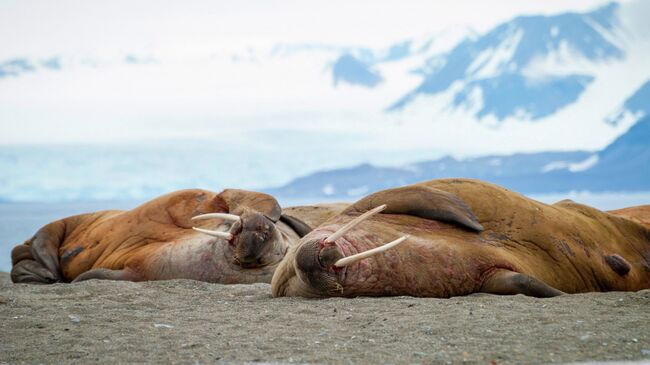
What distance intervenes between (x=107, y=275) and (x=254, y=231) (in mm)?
2049

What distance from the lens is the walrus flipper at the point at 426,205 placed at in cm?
762

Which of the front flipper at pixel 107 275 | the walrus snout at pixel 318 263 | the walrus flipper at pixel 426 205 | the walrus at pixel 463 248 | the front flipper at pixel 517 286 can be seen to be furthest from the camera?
the front flipper at pixel 107 275

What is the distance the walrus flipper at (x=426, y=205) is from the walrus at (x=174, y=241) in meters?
1.49

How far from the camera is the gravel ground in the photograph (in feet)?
16.1

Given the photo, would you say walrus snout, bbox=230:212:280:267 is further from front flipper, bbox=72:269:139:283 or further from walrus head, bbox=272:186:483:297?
front flipper, bbox=72:269:139:283

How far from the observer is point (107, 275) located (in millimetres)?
10125

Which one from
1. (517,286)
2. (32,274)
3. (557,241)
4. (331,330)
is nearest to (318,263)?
(331,330)

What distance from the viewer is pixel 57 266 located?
11562 mm

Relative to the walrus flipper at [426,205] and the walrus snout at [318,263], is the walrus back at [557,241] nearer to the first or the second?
the walrus flipper at [426,205]

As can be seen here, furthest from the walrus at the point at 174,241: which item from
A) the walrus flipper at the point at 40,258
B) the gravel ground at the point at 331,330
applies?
the gravel ground at the point at 331,330

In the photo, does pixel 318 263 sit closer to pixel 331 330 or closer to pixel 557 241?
pixel 331 330

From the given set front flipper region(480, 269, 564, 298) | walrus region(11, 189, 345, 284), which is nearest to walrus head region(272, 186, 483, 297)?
front flipper region(480, 269, 564, 298)

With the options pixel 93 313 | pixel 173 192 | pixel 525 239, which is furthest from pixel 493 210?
pixel 173 192

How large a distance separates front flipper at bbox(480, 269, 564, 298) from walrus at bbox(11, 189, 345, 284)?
100 inches
